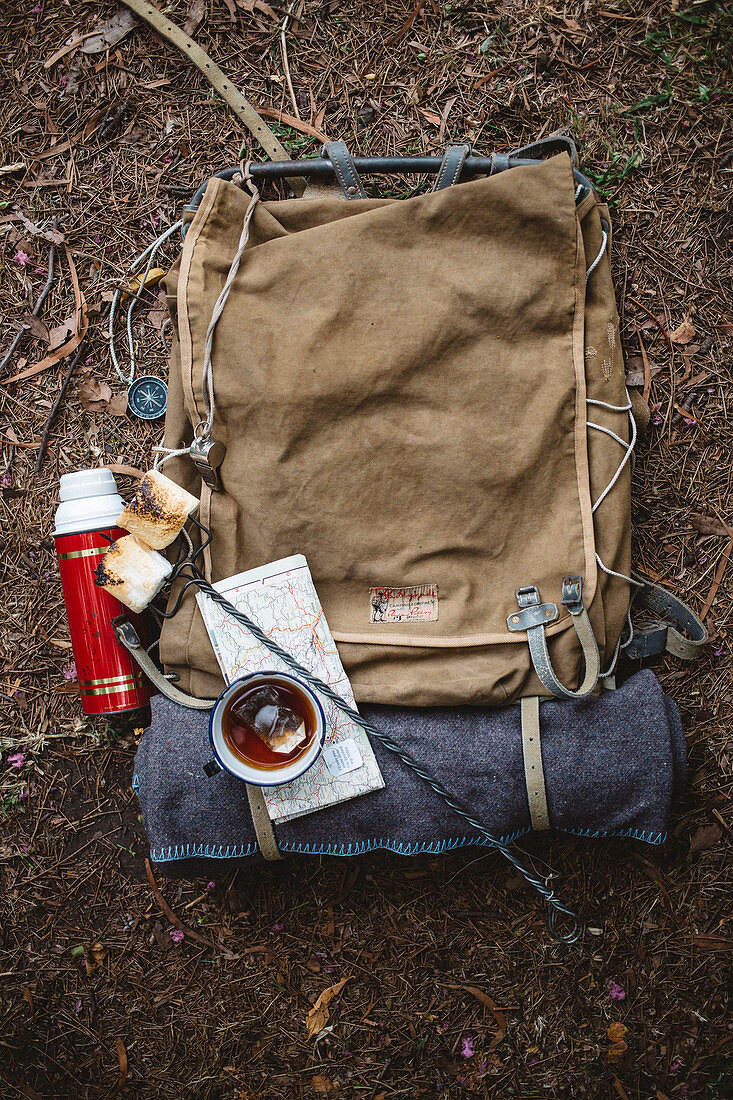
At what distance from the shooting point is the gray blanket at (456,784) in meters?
1.62

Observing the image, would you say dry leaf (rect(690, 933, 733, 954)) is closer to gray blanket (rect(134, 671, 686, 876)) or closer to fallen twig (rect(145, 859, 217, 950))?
gray blanket (rect(134, 671, 686, 876))

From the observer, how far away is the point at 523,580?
1694mm

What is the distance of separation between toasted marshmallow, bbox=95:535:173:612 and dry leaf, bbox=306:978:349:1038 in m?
1.25

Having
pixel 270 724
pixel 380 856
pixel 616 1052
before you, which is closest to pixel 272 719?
pixel 270 724

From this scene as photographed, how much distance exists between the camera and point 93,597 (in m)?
1.68

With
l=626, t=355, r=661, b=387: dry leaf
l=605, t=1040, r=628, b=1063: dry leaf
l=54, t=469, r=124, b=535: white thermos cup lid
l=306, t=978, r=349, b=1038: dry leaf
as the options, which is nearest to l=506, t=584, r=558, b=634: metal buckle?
l=626, t=355, r=661, b=387: dry leaf

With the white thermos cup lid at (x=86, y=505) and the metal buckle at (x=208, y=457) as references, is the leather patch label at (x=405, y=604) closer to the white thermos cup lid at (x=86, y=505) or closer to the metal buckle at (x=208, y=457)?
the metal buckle at (x=208, y=457)

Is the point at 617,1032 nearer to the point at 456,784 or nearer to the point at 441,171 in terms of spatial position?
the point at 456,784

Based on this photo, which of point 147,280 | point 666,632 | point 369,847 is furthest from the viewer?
point 147,280

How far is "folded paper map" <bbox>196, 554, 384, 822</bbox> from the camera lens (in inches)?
64.8

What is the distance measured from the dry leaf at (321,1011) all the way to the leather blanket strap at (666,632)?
129 centimetres

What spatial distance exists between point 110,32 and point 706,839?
9.75 ft

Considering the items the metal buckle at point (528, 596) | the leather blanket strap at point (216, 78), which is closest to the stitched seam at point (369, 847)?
the metal buckle at point (528, 596)

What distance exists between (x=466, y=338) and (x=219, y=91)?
3.60 ft
